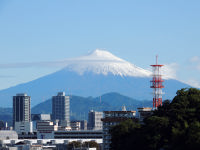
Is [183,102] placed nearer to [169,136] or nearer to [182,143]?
[169,136]

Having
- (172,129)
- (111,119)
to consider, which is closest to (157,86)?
(111,119)

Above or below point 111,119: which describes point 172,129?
below

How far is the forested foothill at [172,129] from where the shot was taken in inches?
3993

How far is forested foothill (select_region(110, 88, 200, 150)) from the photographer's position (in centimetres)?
10143

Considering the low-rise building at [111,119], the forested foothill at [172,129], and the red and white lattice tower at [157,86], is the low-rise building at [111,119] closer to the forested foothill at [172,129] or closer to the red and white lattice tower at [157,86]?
the red and white lattice tower at [157,86]

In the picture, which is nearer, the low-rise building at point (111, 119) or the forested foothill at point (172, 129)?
the forested foothill at point (172, 129)

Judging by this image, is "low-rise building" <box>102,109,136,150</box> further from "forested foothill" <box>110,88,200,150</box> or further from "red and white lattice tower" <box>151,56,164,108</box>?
"forested foothill" <box>110,88,200,150</box>

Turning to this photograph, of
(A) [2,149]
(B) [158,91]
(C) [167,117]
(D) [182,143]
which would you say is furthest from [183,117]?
(A) [2,149]

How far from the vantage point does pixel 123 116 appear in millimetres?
180250

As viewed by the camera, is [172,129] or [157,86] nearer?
[172,129]

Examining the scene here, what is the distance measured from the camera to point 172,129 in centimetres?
A: 10756

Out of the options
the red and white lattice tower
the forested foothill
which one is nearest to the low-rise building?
the red and white lattice tower

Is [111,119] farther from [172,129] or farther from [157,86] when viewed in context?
[172,129]

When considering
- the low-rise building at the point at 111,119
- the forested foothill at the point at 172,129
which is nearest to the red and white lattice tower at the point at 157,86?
the low-rise building at the point at 111,119
